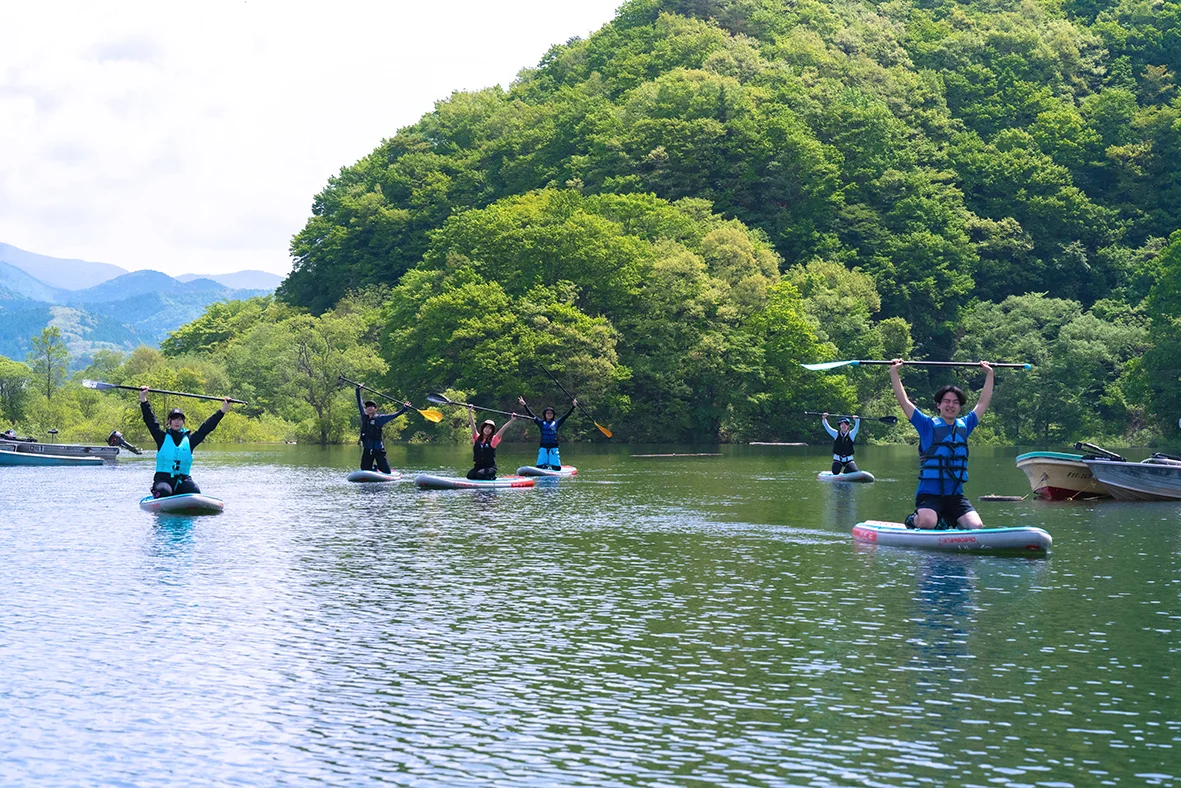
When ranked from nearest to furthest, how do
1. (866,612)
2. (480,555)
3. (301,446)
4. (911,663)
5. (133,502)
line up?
(911,663)
(866,612)
(480,555)
(133,502)
(301,446)

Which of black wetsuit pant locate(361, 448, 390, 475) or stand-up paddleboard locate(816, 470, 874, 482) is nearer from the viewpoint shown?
black wetsuit pant locate(361, 448, 390, 475)

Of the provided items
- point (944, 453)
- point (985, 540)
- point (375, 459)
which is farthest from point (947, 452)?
point (375, 459)

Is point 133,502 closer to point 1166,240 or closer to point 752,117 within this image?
point 752,117

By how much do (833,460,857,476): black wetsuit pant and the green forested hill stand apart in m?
33.8

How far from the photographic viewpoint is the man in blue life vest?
2206cm

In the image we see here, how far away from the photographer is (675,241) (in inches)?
3541

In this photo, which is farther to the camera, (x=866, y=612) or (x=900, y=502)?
(x=900, y=502)

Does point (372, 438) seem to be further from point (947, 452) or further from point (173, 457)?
point (947, 452)

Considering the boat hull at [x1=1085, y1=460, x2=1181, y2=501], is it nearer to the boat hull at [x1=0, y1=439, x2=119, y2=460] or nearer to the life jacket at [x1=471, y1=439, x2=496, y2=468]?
the life jacket at [x1=471, y1=439, x2=496, y2=468]

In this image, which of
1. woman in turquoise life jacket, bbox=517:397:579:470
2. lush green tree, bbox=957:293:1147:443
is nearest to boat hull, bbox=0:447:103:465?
woman in turquoise life jacket, bbox=517:397:579:470

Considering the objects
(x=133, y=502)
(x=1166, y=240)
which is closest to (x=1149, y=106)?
(x=1166, y=240)

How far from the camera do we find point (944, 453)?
22.9 meters

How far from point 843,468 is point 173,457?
2345 centimetres

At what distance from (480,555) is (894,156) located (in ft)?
307
